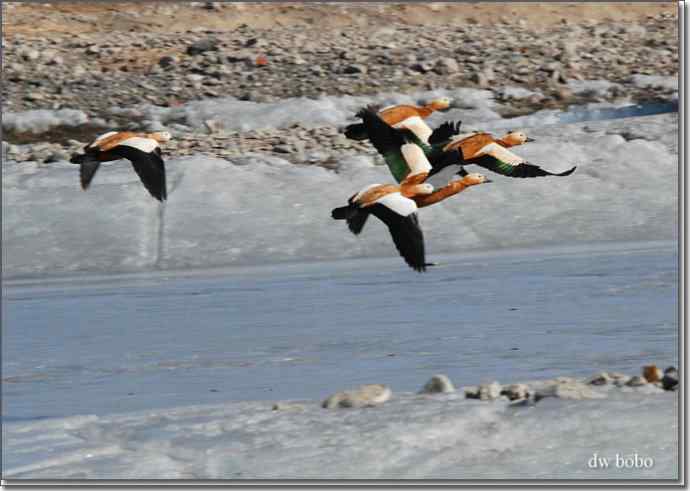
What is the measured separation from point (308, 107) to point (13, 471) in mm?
11612

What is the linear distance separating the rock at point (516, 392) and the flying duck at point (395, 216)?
926 mm

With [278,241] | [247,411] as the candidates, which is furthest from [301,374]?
[278,241]

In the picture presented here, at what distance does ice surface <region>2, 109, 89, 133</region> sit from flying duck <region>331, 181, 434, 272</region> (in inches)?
368

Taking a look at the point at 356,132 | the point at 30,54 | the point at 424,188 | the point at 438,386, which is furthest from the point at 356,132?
the point at 30,54

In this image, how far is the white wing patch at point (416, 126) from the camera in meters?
9.95

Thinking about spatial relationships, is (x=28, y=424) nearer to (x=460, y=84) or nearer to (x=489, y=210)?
(x=489, y=210)

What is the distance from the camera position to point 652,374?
7.45 metres

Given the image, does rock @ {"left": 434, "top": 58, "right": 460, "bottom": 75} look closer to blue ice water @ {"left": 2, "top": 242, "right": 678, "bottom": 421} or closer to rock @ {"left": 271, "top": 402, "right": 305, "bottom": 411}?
blue ice water @ {"left": 2, "top": 242, "right": 678, "bottom": 421}

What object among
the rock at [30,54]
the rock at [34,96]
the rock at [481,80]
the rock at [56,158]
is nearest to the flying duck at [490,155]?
the rock at [56,158]

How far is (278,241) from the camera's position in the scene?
43.8 feet

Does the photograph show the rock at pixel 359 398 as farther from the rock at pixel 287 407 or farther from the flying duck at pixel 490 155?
the flying duck at pixel 490 155

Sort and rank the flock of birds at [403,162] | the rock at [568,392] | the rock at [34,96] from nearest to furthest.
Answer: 1. the rock at [568,392]
2. the flock of birds at [403,162]
3. the rock at [34,96]

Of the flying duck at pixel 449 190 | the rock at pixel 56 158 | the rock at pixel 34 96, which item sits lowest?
the flying duck at pixel 449 190

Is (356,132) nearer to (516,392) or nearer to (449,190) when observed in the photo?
(449,190)
